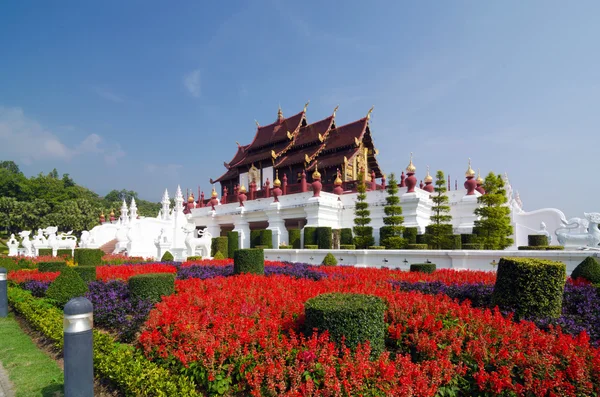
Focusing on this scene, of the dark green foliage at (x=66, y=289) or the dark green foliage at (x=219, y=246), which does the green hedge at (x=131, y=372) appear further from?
the dark green foliage at (x=219, y=246)

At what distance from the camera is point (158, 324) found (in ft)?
18.3

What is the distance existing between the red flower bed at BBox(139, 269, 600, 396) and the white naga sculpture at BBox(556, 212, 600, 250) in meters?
11.4

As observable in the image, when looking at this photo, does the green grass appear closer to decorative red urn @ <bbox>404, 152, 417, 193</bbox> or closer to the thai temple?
the thai temple

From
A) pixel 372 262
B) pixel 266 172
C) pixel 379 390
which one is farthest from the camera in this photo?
pixel 266 172

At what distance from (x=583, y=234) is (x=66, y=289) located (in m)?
18.7

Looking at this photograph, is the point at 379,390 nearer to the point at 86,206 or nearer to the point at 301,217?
the point at 301,217

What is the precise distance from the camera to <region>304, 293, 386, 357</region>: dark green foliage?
15.0 ft

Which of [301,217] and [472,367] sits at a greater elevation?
[301,217]

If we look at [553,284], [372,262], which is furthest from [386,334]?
[372,262]

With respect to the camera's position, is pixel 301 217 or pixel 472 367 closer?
pixel 472 367

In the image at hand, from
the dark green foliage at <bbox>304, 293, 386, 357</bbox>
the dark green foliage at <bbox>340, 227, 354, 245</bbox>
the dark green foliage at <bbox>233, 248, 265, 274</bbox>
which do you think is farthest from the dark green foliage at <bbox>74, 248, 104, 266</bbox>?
the dark green foliage at <bbox>304, 293, 386, 357</bbox>

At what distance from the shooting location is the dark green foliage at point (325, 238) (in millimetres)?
21594

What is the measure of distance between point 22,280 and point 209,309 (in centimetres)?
914

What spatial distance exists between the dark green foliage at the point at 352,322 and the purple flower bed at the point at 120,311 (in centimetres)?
361
